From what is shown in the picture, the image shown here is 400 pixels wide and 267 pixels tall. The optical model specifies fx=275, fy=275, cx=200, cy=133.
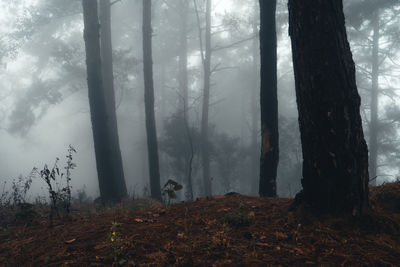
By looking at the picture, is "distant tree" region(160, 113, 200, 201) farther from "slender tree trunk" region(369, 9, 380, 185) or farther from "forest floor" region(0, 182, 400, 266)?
"forest floor" region(0, 182, 400, 266)

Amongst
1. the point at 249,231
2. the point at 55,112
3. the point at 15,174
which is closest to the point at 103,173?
the point at 249,231

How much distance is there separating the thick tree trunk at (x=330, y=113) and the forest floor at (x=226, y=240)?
0.83 ft

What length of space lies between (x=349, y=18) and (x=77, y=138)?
118ft

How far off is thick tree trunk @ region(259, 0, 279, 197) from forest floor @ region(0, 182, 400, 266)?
2.41 m

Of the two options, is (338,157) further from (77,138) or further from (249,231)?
(77,138)

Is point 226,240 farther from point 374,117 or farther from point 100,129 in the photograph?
point 374,117

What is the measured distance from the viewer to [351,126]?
2605 millimetres

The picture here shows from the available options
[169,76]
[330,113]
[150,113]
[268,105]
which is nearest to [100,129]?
[150,113]

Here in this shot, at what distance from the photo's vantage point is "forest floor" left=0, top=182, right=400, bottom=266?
2.07m

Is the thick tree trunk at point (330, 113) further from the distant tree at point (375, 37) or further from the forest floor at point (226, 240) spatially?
→ the distant tree at point (375, 37)

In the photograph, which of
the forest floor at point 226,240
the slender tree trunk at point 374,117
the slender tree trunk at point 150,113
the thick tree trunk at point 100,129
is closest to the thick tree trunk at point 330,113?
the forest floor at point 226,240

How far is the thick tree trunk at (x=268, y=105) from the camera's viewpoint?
559 centimetres

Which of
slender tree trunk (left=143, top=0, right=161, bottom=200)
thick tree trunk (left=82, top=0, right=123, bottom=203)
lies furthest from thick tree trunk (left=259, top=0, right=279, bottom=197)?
slender tree trunk (left=143, top=0, right=161, bottom=200)

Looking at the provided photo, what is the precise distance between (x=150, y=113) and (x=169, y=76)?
24.7 metres
